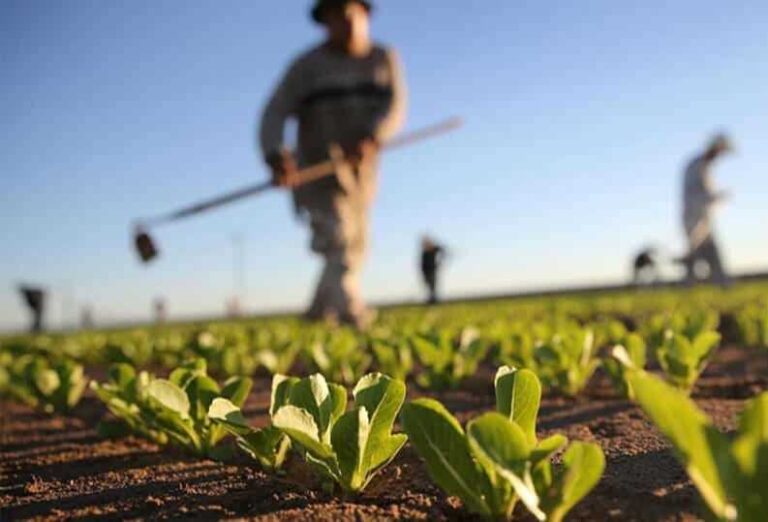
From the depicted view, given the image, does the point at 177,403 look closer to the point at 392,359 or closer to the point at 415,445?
the point at 415,445

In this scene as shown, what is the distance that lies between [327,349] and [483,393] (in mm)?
883

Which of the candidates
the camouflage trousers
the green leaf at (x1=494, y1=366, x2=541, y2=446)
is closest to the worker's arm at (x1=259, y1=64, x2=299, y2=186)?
the camouflage trousers

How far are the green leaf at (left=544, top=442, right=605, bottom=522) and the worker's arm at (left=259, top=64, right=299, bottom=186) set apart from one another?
5396 mm

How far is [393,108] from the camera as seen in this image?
677 centimetres

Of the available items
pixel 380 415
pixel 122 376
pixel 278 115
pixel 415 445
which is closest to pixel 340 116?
pixel 278 115

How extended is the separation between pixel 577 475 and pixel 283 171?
5250 millimetres

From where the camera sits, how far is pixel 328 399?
135 centimetres

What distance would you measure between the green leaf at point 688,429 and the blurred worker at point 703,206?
12.4 meters

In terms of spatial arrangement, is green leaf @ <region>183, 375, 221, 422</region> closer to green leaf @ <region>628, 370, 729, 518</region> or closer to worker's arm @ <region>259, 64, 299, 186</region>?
green leaf @ <region>628, 370, 729, 518</region>

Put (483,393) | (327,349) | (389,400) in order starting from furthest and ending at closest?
1. (327,349)
2. (483,393)
3. (389,400)

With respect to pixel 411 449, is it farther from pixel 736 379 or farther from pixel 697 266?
pixel 697 266

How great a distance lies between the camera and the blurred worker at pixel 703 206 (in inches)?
474

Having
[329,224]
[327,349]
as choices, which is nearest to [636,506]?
[327,349]

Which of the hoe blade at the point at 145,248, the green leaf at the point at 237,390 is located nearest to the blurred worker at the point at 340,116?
the hoe blade at the point at 145,248
